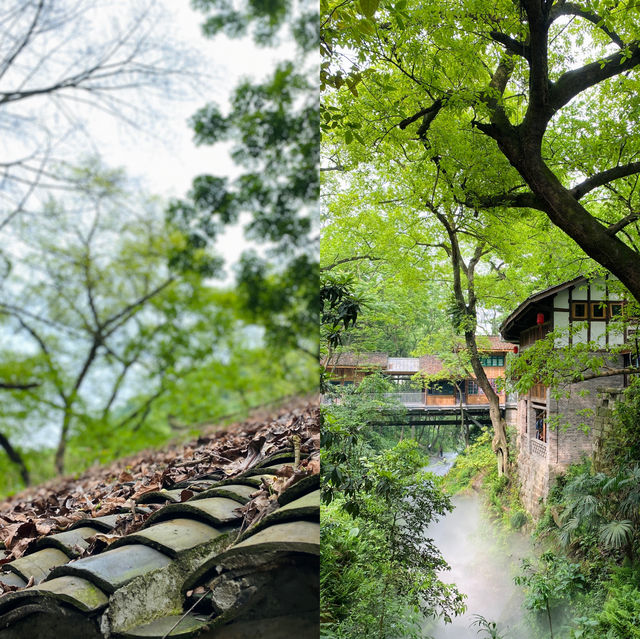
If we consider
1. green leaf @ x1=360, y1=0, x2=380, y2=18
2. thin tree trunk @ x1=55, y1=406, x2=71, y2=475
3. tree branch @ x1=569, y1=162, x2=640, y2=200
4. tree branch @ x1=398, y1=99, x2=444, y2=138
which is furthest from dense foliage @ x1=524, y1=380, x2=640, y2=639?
thin tree trunk @ x1=55, y1=406, x2=71, y2=475

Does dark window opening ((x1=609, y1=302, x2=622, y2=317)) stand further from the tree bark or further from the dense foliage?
the tree bark

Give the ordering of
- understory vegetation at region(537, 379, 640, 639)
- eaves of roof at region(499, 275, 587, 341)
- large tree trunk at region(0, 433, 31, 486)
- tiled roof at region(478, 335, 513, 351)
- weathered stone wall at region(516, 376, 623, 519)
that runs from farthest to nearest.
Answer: tiled roof at region(478, 335, 513, 351), eaves of roof at region(499, 275, 587, 341), weathered stone wall at region(516, 376, 623, 519), understory vegetation at region(537, 379, 640, 639), large tree trunk at region(0, 433, 31, 486)

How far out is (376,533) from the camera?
2.10 metres

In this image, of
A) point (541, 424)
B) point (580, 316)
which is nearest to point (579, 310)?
point (580, 316)

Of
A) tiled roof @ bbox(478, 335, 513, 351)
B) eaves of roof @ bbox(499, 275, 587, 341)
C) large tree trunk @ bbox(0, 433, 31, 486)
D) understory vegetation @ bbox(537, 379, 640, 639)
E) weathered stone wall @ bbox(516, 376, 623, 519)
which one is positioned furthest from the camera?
tiled roof @ bbox(478, 335, 513, 351)

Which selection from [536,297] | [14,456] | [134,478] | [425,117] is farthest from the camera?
[425,117]

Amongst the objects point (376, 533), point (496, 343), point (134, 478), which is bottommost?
point (376, 533)

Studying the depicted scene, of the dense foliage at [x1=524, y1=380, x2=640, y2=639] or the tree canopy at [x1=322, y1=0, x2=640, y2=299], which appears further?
the tree canopy at [x1=322, y1=0, x2=640, y2=299]

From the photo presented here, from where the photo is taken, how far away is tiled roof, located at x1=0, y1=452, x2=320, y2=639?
2.83ft

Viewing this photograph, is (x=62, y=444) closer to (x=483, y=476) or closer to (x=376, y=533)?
(x=376, y=533)

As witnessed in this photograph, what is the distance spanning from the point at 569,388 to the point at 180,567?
1.61m

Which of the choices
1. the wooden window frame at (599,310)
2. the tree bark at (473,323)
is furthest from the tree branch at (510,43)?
the wooden window frame at (599,310)

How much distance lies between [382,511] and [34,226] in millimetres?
1668

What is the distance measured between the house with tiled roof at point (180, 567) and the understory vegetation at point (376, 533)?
78cm
